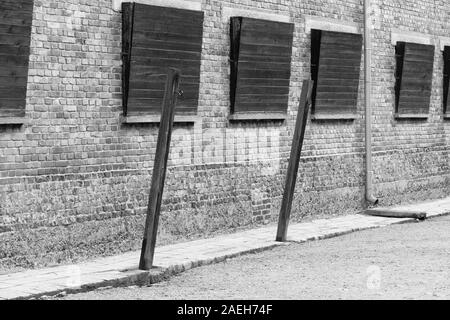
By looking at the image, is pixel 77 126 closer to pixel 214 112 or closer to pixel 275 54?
pixel 214 112

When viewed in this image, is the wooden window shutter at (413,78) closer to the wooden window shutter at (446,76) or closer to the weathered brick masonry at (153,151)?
the weathered brick masonry at (153,151)

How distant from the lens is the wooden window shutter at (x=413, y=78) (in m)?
19.5

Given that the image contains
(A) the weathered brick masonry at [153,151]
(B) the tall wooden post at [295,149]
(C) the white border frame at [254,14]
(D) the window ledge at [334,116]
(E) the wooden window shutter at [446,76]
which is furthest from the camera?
(E) the wooden window shutter at [446,76]

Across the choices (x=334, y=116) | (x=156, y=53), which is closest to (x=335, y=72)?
(x=334, y=116)

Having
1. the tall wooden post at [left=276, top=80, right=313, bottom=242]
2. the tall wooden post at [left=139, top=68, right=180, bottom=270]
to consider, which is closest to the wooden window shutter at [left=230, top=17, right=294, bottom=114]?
the tall wooden post at [left=276, top=80, right=313, bottom=242]

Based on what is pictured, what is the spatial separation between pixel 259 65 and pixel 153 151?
8.77ft

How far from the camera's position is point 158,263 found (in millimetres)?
11461

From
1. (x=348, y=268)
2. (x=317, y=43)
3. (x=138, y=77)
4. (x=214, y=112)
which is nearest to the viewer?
(x=348, y=268)

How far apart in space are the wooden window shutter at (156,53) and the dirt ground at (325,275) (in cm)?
220

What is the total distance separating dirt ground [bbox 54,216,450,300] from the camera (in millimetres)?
9680

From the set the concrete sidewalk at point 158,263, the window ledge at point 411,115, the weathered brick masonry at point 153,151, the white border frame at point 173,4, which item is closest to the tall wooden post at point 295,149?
the concrete sidewalk at point 158,263

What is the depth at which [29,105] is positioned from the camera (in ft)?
38.1

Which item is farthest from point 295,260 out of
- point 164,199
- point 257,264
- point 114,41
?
point 114,41

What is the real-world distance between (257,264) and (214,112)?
337 cm
